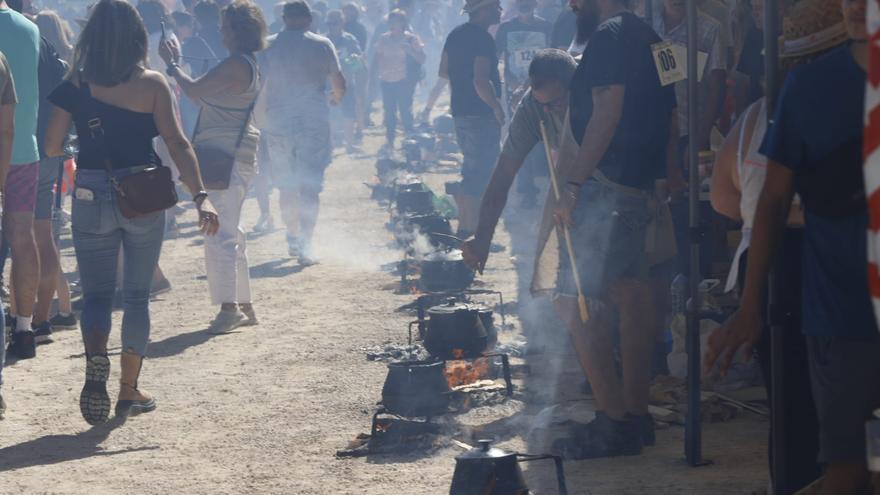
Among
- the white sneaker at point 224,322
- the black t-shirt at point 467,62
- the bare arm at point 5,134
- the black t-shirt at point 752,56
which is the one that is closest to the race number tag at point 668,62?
the black t-shirt at point 752,56

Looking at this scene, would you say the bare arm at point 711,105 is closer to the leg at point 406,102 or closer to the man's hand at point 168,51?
the man's hand at point 168,51

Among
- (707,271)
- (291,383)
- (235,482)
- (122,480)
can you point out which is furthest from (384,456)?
(707,271)

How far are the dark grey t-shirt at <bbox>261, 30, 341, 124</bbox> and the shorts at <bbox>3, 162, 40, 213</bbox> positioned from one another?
14.8 ft

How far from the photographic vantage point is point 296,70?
13.2 metres

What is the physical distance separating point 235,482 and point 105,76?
2.34m

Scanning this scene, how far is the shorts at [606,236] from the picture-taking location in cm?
649

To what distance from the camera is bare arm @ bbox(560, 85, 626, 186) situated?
6.36 m

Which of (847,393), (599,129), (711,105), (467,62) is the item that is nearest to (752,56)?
(711,105)

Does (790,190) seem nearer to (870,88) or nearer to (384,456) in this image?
(870,88)

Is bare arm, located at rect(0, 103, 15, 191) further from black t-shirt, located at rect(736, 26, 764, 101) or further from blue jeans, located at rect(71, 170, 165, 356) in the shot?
black t-shirt, located at rect(736, 26, 764, 101)

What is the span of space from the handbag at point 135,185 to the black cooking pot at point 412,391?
1507 mm

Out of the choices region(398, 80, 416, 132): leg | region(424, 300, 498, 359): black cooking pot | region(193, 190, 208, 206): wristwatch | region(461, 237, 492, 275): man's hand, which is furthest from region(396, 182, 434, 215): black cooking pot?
region(398, 80, 416, 132): leg

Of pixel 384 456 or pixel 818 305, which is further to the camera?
pixel 384 456

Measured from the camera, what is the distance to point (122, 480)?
21.2ft
